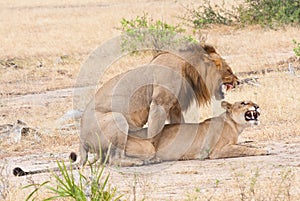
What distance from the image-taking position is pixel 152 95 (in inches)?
336

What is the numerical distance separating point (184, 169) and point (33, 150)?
2797mm

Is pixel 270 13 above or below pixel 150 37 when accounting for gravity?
above

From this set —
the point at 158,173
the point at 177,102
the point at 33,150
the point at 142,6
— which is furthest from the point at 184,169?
Result: the point at 142,6

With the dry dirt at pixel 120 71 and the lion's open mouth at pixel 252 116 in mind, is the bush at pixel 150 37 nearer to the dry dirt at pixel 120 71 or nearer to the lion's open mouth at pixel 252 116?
the dry dirt at pixel 120 71

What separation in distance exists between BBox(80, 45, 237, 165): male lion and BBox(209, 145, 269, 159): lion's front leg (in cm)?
62

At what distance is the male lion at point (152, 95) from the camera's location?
27.6ft

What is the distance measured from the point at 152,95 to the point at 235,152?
1052 mm

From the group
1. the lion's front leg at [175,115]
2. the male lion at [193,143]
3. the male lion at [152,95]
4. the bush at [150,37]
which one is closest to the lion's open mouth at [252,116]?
the male lion at [193,143]

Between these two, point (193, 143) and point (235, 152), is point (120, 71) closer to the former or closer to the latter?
point (193, 143)

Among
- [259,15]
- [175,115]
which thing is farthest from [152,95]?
[259,15]

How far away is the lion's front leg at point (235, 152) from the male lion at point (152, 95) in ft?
2.02

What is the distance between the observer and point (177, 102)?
8625 mm

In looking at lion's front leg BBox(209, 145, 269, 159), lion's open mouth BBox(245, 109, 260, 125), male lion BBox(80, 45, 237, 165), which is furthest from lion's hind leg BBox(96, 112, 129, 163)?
lion's open mouth BBox(245, 109, 260, 125)

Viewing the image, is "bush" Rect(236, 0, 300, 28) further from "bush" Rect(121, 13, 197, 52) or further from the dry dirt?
"bush" Rect(121, 13, 197, 52)
